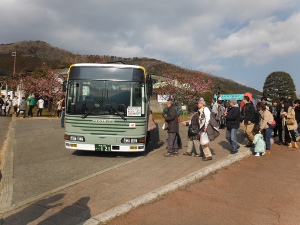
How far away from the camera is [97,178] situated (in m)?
6.04

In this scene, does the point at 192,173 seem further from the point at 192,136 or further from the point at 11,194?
the point at 11,194

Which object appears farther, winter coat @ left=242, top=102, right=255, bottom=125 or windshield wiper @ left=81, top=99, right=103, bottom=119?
winter coat @ left=242, top=102, right=255, bottom=125

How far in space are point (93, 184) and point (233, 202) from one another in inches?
110

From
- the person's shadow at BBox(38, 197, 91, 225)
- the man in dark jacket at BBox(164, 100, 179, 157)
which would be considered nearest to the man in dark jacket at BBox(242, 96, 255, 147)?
the man in dark jacket at BBox(164, 100, 179, 157)

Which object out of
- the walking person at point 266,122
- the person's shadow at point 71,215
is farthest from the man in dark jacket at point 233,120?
the person's shadow at point 71,215

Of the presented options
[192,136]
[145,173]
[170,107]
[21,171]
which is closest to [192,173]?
[145,173]

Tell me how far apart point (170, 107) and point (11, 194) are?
4842 millimetres

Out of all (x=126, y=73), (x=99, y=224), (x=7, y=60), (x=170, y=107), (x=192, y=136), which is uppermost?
(x=7, y=60)

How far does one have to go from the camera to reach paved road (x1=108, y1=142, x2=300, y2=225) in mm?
4156

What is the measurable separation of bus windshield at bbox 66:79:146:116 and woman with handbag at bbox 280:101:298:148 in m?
5.45

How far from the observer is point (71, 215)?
4203 millimetres

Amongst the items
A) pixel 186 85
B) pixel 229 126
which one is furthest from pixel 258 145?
pixel 186 85

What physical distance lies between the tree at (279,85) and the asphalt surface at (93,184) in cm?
5240

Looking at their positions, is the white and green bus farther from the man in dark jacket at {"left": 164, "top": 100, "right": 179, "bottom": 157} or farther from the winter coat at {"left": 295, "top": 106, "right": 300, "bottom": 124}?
the winter coat at {"left": 295, "top": 106, "right": 300, "bottom": 124}
